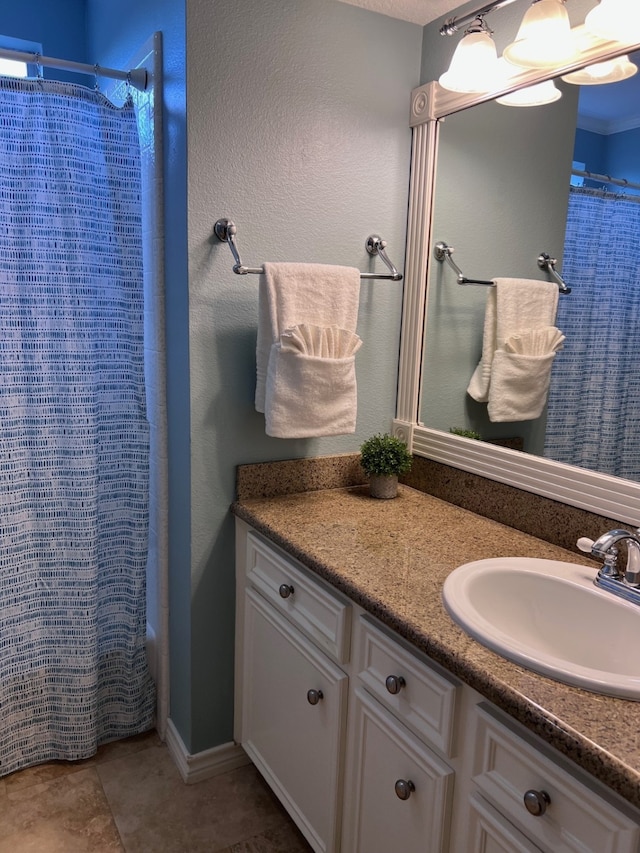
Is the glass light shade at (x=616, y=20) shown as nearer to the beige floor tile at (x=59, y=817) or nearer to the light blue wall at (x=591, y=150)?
the light blue wall at (x=591, y=150)

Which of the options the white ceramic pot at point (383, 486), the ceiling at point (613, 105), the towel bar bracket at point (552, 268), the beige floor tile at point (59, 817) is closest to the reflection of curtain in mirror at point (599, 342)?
the towel bar bracket at point (552, 268)

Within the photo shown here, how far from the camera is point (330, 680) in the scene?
4.43 feet

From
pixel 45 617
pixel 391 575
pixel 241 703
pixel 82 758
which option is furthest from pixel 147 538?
pixel 391 575

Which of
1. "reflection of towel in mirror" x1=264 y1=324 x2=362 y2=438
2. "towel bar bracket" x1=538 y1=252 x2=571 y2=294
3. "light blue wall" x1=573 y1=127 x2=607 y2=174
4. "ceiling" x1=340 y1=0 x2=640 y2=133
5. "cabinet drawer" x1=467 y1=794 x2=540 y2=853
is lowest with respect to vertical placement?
"cabinet drawer" x1=467 y1=794 x2=540 y2=853

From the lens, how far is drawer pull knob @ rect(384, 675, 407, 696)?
1138 millimetres

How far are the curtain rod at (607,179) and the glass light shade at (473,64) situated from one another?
0.30 meters

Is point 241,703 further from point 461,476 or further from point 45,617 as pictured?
point 461,476

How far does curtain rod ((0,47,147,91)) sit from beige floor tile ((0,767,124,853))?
189 cm

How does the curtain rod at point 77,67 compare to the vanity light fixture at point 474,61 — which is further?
the curtain rod at point 77,67

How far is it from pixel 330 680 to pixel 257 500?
54cm

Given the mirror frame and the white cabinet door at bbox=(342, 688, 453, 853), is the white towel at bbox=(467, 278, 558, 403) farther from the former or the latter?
the white cabinet door at bbox=(342, 688, 453, 853)

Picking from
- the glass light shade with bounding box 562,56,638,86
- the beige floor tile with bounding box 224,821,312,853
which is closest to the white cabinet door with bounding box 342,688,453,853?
A: the beige floor tile with bounding box 224,821,312,853

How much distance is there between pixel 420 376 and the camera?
1875 mm

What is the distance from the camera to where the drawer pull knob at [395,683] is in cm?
114
